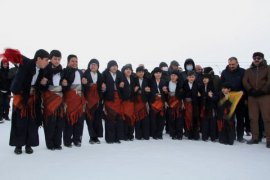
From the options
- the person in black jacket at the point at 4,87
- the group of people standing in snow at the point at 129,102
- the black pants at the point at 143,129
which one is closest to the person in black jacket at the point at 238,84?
the group of people standing in snow at the point at 129,102

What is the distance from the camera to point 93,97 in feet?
18.6

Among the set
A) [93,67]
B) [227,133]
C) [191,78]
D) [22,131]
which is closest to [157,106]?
[191,78]

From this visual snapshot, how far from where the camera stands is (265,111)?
5.90m

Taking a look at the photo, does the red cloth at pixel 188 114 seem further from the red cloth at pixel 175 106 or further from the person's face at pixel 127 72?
the person's face at pixel 127 72

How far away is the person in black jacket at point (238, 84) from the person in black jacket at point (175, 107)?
3.16 feet

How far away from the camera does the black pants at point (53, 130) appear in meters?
5.00

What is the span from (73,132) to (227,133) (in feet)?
9.46

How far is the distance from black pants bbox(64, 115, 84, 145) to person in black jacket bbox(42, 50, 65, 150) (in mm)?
174

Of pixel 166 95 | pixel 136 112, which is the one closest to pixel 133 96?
pixel 136 112

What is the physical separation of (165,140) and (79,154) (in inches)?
84.4

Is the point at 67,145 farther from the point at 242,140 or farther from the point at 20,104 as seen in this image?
the point at 242,140

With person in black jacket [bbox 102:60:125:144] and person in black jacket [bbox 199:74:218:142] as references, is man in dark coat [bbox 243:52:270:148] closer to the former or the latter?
person in black jacket [bbox 199:74:218:142]

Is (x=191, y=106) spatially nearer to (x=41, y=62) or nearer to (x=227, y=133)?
(x=227, y=133)

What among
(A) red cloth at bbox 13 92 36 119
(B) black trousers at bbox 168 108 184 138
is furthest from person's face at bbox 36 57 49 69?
(B) black trousers at bbox 168 108 184 138
